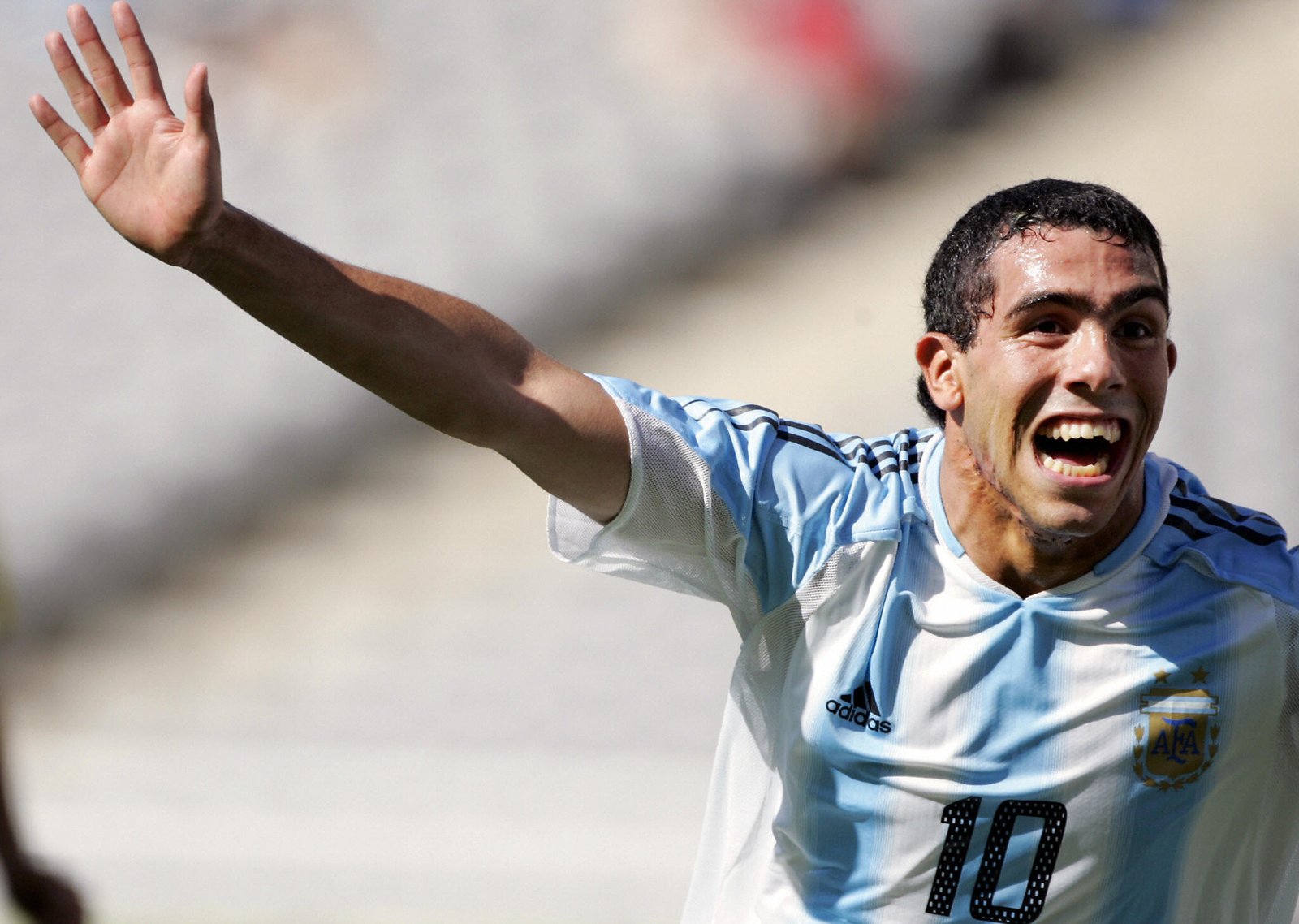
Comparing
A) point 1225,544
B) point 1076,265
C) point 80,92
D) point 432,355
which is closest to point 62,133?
point 80,92

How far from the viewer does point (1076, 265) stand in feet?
8.18

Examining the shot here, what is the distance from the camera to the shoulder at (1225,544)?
257 centimetres

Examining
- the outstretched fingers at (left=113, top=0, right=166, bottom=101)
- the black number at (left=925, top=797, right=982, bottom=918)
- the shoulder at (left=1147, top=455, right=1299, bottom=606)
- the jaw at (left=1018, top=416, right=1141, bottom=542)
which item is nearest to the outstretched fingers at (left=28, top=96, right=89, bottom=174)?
the outstretched fingers at (left=113, top=0, right=166, bottom=101)

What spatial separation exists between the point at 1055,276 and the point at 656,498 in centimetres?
76

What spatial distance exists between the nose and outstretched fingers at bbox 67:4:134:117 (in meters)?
1.56

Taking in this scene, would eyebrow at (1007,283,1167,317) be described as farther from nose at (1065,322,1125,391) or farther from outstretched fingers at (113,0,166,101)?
outstretched fingers at (113,0,166,101)

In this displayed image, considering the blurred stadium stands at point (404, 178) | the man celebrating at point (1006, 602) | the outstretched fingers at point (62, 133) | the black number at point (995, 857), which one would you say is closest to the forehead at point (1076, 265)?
the man celebrating at point (1006, 602)

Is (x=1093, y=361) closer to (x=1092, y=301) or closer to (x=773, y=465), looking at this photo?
(x=1092, y=301)

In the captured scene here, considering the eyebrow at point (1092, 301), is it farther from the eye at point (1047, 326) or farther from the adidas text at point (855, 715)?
the adidas text at point (855, 715)

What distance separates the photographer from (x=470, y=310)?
234 centimetres

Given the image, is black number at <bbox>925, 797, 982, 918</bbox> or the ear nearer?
black number at <bbox>925, 797, 982, 918</bbox>

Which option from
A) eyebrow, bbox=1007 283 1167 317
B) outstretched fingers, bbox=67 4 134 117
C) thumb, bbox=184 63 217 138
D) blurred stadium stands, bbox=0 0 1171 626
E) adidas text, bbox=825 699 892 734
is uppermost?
blurred stadium stands, bbox=0 0 1171 626

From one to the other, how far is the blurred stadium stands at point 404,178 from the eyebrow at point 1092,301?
531 centimetres

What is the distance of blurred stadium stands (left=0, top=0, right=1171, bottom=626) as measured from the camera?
770 cm
